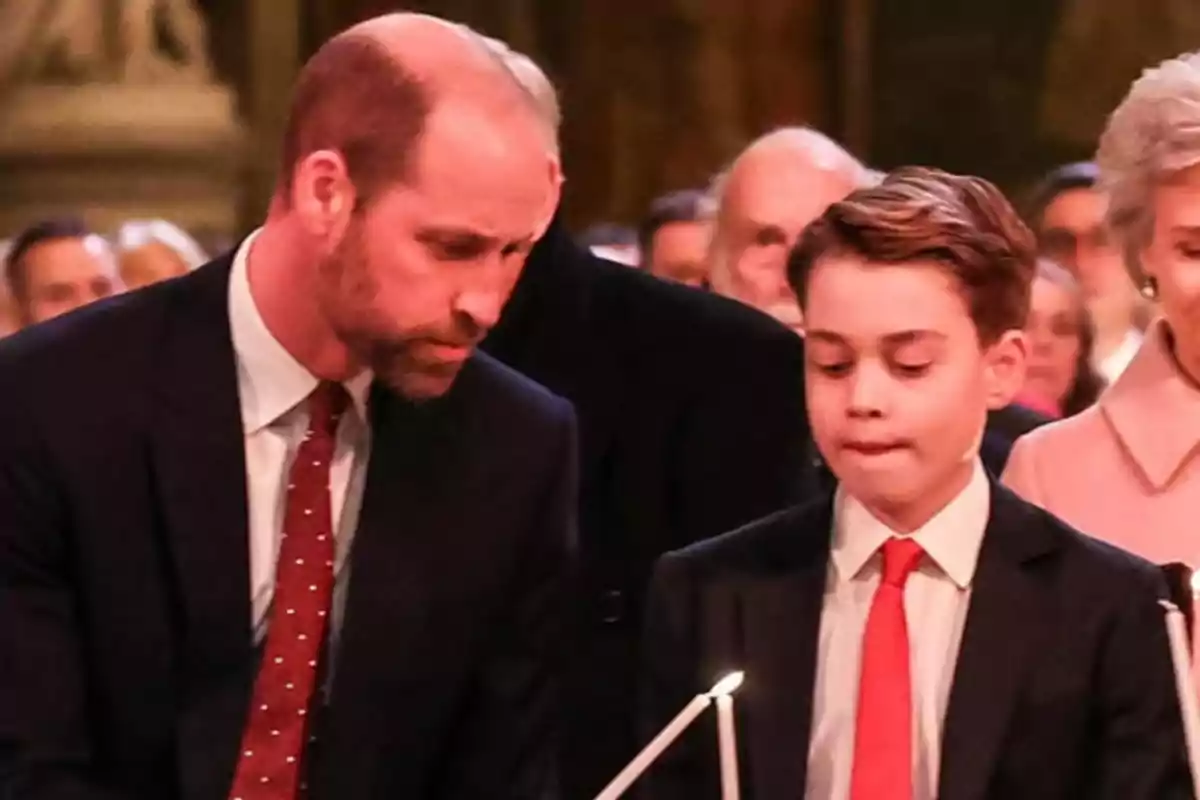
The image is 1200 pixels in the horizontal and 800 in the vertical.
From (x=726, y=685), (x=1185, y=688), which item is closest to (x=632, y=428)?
(x=726, y=685)

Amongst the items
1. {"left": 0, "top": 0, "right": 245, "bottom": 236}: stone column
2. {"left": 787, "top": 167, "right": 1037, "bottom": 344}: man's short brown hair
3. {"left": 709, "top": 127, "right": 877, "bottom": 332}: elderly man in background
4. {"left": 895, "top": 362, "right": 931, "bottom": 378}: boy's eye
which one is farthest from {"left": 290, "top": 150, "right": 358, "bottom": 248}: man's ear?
{"left": 0, "top": 0, "right": 245, "bottom": 236}: stone column

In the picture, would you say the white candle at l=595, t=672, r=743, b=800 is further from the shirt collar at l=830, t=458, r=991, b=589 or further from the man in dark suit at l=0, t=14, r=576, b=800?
the man in dark suit at l=0, t=14, r=576, b=800

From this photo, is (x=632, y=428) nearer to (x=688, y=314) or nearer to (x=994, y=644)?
(x=688, y=314)

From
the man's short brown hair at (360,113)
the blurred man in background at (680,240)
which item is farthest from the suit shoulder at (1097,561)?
the blurred man in background at (680,240)

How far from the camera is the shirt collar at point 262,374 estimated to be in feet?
7.88

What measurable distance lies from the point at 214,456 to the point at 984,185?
2.65 ft

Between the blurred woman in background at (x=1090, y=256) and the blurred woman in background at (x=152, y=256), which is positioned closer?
the blurred woman in background at (x=1090, y=256)

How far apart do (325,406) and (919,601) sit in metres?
0.63

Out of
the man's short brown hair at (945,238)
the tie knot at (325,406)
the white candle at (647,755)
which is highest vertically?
the man's short brown hair at (945,238)

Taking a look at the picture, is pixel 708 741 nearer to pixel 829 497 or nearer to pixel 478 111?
pixel 829 497

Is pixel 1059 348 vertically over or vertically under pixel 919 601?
under

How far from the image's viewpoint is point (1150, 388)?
104 inches

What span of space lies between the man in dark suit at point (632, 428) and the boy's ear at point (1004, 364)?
0.87 meters

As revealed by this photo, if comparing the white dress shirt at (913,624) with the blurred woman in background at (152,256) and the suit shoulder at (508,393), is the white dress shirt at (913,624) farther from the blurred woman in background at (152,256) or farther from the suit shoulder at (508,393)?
the blurred woman in background at (152,256)
